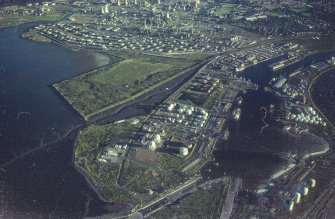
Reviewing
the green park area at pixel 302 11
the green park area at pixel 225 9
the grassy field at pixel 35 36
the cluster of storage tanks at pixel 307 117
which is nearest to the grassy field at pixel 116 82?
the grassy field at pixel 35 36

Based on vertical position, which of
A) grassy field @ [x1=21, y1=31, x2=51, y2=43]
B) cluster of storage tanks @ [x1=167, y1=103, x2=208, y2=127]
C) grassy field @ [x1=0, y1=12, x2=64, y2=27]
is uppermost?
grassy field @ [x1=0, y1=12, x2=64, y2=27]

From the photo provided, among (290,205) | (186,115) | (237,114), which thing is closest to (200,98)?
(186,115)

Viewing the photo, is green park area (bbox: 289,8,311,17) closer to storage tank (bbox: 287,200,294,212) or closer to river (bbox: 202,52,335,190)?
river (bbox: 202,52,335,190)

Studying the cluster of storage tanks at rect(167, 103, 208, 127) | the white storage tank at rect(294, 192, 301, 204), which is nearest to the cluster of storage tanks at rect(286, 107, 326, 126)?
the cluster of storage tanks at rect(167, 103, 208, 127)

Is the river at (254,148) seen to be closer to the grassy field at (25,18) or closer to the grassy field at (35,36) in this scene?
the grassy field at (35,36)

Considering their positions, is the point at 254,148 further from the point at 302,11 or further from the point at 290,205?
the point at 302,11

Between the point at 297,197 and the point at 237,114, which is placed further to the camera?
the point at 237,114
